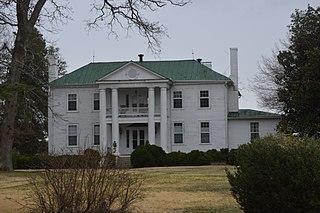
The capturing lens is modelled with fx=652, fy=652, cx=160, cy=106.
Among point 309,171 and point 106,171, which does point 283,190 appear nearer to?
point 309,171

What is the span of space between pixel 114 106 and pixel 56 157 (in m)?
40.6

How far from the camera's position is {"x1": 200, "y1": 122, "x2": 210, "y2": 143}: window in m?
53.1

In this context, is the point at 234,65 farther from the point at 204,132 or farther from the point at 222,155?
the point at 222,155

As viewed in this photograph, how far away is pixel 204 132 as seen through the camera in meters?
53.2

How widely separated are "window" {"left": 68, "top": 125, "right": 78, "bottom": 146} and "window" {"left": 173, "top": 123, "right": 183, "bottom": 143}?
27.1ft

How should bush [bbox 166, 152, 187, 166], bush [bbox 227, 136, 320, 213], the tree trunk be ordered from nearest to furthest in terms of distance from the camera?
bush [bbox 227, 136, 320, 213]
the tree trunk
bush [bbox 166, 152, 187, 166]

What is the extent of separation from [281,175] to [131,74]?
41492 millimetres

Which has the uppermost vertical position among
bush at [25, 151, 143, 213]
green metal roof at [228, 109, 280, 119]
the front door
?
green metal roof at [228, 109, 280, 119]

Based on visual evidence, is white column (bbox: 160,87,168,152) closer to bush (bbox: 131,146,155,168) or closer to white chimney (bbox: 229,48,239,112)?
bush (bbox: 131,146,155,168)

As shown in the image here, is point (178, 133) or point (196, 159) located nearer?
point (196, 159)

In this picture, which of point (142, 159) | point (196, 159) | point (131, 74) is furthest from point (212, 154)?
point (131, 74)

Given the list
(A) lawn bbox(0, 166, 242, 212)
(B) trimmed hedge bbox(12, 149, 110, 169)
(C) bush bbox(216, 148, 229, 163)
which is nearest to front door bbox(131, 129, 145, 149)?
(C) bush bbox(216, 148, 229, 163)

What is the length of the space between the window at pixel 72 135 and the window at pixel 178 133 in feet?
27.1

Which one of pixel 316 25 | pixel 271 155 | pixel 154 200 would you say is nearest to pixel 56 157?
pixel 271 155
